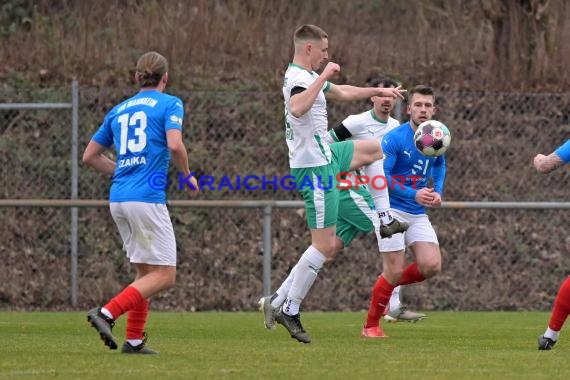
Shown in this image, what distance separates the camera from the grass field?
6.59m

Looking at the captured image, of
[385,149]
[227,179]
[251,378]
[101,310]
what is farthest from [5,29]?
[251,378]

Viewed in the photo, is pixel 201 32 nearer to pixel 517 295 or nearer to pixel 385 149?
pixel 517 295

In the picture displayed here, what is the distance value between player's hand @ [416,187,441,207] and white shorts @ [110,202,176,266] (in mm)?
Answer: 2474

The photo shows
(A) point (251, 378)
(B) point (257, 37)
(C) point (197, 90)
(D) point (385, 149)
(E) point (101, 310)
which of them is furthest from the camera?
(B) point (257, 37)

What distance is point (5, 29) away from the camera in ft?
59.2

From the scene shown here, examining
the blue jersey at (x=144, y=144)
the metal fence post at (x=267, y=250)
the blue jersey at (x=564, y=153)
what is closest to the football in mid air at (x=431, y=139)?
the blue jersey at (x=564, y=153)

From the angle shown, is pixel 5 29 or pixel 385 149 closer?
pixel 385 149

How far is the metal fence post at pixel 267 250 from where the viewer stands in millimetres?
13547

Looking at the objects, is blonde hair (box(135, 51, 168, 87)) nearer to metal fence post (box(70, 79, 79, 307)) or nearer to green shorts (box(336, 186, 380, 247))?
green shorts (box(336, 186, 380, 247))

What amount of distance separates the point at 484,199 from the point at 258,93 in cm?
312

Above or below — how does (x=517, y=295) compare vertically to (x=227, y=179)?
below

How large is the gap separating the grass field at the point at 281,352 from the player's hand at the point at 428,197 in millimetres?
1024

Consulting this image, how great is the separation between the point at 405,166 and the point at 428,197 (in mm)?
537

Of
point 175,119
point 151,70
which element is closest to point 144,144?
point 175,119
